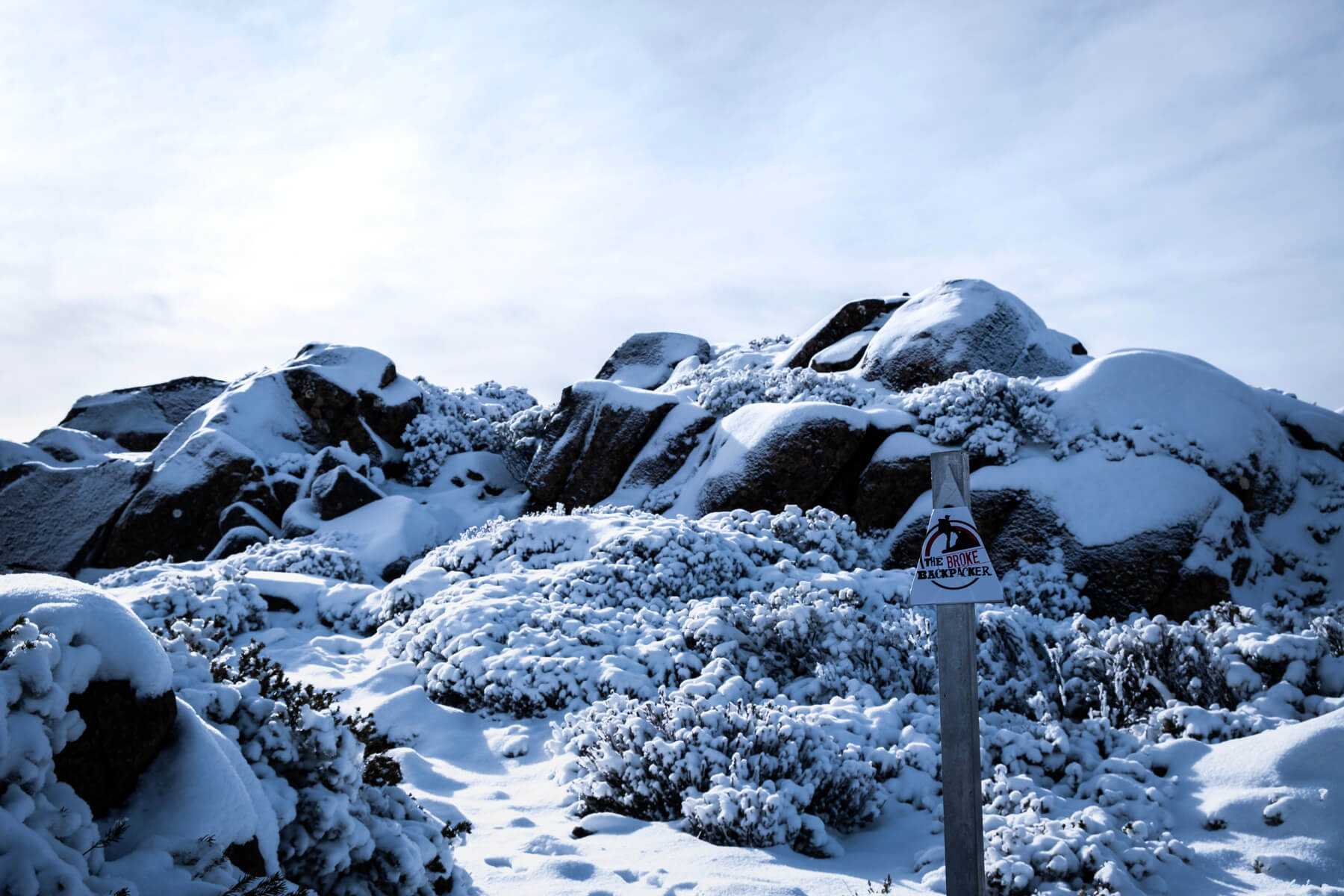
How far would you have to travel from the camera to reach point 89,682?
8.60 ft

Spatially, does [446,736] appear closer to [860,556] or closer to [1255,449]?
[860,556]

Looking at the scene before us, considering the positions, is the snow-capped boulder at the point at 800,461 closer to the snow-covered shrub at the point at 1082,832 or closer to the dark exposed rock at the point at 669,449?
the dark exposed rock at the point at 669,449

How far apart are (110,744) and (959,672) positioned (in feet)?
10.0

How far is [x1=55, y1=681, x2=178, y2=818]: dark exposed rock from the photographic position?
2.58 metres

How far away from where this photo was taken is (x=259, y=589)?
10680 mm

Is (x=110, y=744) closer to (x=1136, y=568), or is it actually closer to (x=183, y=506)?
(x=1136, y=568)

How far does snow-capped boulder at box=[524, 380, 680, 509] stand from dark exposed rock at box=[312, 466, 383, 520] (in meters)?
3.15

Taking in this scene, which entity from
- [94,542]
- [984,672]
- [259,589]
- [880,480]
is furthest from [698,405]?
[94,542]

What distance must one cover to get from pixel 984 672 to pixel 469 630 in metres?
4.74

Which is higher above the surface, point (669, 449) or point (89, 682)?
point (669, 449)

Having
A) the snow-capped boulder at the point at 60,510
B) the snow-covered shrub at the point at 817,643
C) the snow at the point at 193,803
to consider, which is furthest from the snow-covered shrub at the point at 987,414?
the snow-capped boulder at the point at 60,510

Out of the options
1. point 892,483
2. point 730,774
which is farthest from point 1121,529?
point 730,774

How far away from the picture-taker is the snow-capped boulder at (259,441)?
16.0 meters

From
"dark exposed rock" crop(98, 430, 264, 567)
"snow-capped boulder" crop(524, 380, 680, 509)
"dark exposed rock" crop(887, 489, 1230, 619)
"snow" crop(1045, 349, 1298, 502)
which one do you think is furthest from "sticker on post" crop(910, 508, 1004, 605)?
"dark exposed rock" crop(98, 430, 264, 567)
